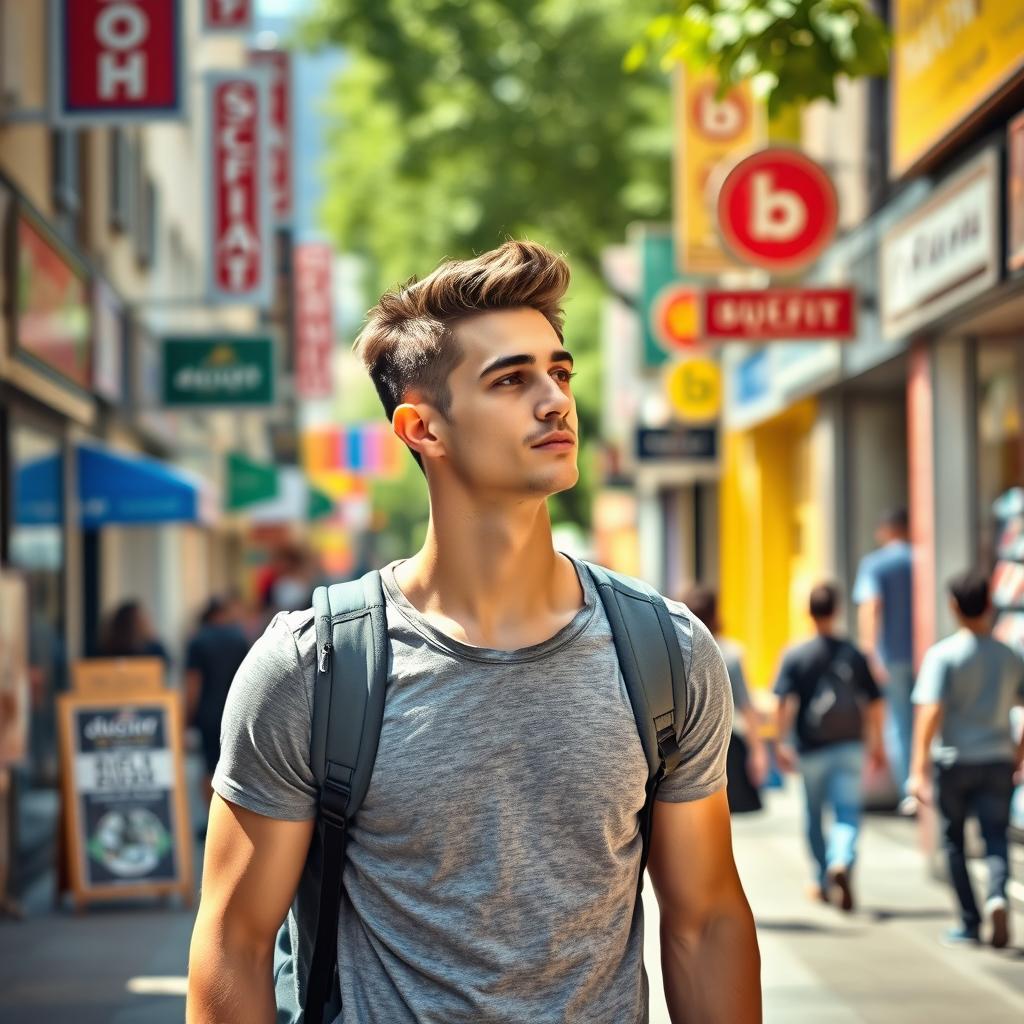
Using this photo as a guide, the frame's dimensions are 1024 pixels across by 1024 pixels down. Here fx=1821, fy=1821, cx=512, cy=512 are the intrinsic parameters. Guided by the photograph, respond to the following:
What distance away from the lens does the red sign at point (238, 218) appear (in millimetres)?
16250

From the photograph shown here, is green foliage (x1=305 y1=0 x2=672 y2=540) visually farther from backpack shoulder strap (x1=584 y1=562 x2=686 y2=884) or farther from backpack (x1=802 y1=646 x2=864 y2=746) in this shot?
backpack shoulder strap (x1=584 y1=562 x2=686 y2=884)

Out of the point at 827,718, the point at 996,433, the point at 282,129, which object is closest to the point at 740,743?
the point at 827,718

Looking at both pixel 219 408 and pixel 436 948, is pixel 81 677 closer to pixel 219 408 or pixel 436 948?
pixel 219 408

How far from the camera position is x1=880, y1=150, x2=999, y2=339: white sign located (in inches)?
356

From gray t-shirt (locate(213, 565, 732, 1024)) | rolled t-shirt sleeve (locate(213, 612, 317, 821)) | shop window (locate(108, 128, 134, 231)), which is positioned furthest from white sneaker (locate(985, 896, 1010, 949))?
shop window (locate(108, 128, 134, 231))

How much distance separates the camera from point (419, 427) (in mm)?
2672

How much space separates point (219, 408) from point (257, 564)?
2524 centimetres

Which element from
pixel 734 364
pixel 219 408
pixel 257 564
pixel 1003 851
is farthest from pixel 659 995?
pixel 257 564

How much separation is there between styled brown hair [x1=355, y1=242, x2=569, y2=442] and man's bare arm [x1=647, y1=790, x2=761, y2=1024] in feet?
2.30

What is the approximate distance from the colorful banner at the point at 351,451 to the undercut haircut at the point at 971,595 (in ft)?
133

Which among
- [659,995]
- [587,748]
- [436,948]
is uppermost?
[587,748]

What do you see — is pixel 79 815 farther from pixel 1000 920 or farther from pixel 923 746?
pixel 1000 920

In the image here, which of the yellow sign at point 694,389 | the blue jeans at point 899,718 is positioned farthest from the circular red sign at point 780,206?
the yellow sign at point 694,389

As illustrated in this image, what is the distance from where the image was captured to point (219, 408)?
54.7 ft
